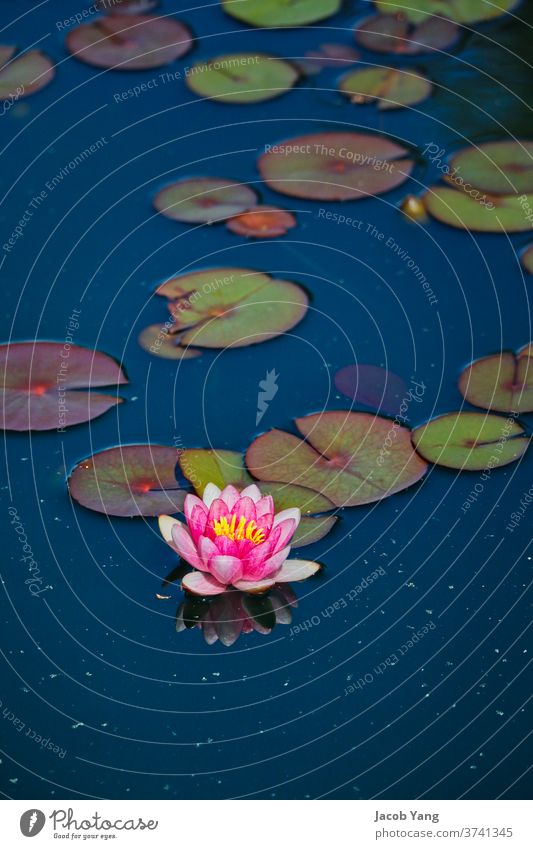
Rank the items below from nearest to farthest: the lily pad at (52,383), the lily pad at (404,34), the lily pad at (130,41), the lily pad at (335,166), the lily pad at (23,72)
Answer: the lily pad at (52,383) < the lily pad at (335,166) < the lily pad at (23,72) < the lily pad at (130,41) < the lily pad at (404,34)

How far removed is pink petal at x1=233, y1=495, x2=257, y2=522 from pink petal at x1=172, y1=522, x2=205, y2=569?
0.08 metres

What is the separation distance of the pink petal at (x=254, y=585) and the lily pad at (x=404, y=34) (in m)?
1.63

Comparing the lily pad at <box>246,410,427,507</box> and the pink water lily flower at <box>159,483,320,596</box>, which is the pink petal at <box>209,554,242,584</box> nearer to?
the pink water lily flower at <box>159,483,320,596</box>

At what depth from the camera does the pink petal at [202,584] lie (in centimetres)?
158

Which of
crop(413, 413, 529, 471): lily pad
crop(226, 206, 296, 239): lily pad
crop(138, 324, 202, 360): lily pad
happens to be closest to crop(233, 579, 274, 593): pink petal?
crop(413, 413, 529, 471): lily pad

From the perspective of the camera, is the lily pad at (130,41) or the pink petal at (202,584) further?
the lily pad at (130,41)

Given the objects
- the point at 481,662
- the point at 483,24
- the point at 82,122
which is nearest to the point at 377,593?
the point at 481,662

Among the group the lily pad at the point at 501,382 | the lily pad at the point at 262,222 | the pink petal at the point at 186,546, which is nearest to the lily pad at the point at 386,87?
the lily pad at the point at 262,222

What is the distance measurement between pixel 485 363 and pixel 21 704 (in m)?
0.97

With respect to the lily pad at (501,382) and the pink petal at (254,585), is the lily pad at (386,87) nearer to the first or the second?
the lily pad at (501,382)

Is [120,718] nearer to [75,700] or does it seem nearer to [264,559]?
[75,700]

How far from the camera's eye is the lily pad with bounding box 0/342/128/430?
1828mm

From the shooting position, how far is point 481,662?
156cm
